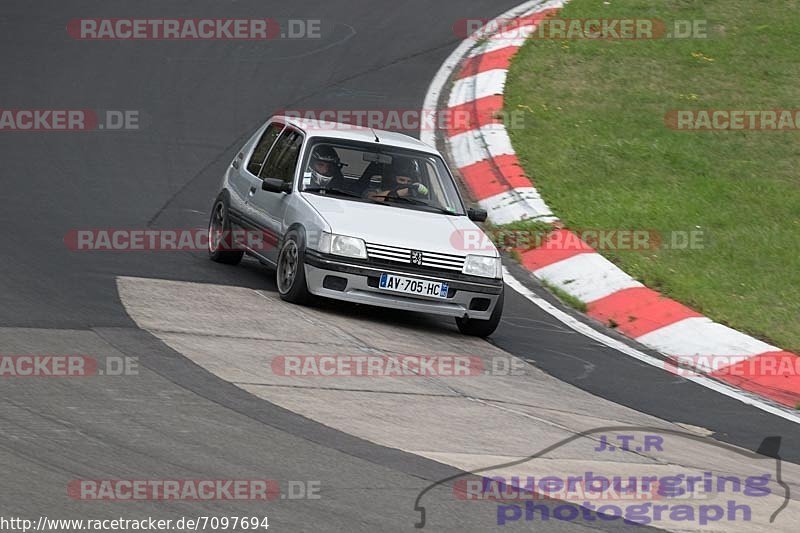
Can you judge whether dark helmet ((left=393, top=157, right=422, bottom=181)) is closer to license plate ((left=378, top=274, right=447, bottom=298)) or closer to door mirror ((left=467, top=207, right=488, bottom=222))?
door mirror ((left=467, top=207, right=488, bottom=222))

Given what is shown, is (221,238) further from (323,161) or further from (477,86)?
(477,86)

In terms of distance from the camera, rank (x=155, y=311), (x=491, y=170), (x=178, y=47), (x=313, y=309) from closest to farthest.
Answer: (x=155, y=311) → (x=313, y=309) → (x=491, y=170) → (x=178, y=47)

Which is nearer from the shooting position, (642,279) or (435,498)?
(435,498)

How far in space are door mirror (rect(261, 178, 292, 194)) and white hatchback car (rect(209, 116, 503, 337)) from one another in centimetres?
1

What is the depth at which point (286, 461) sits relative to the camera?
6094 mm

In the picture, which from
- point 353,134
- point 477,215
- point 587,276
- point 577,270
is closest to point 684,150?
point 577,270

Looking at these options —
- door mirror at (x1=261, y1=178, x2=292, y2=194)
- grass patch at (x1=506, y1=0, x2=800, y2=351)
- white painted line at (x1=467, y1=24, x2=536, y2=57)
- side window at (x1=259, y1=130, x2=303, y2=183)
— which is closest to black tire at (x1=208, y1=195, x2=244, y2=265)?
side window at (x1=259, y1=130, x2=303, y2=183)

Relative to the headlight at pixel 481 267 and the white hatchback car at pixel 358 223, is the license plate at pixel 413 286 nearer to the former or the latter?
the white hatchback car at pixel 358 223

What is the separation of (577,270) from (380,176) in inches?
93.9

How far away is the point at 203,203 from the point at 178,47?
6.04 meters

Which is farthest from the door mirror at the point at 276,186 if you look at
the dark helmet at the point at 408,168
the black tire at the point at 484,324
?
the black tire at the point at 484,324

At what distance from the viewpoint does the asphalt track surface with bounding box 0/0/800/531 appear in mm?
5750

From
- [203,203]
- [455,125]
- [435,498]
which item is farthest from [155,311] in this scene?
[455,125]

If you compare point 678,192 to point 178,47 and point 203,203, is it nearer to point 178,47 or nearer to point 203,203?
point 203,203
